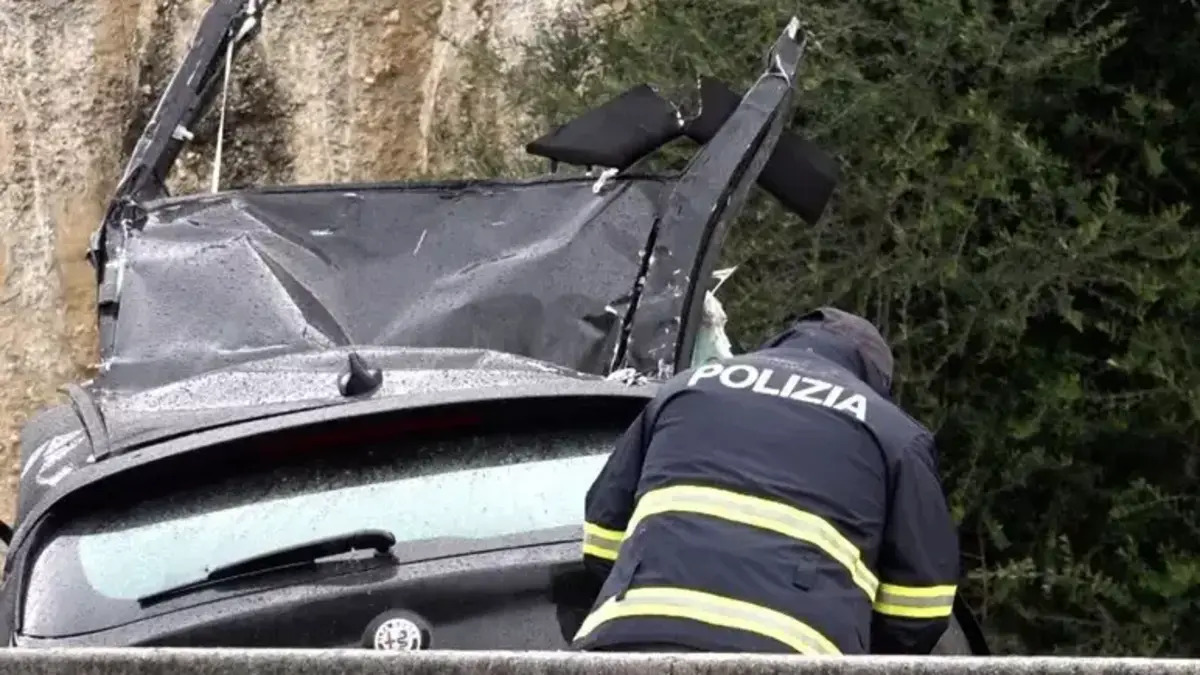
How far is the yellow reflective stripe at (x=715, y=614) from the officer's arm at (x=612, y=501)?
14 centimetres

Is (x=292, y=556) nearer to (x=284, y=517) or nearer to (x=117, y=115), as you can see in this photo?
(x=284, y=517)

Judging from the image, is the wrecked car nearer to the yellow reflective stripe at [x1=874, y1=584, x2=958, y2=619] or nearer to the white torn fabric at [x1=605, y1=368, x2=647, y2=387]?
the white torn fabric at [x1=605, y1=368, x2=647, y2=387]

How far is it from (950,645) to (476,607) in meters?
1.03

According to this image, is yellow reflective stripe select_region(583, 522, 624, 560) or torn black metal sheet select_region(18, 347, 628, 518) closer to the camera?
yellow reflective stripe select_region(583, 522, 624, 560)

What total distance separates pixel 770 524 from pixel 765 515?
0.7 inches

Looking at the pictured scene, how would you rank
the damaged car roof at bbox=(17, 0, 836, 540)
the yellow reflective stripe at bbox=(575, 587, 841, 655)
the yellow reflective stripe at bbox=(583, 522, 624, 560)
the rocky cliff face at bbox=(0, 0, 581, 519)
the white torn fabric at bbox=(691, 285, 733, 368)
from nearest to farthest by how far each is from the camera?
1. the yellow reflective stripe at bbox=(575, 587, 841, 655)
2. the yellow reflective stripe at bbox=(583, 522, 624, 560)
3. the damaged car roof at bbox=(17, 0, 836, 540)
4. the white torn fabric at bbox=(691, 285, 733, 368)
5. the rocky cliff face at bbox=(0, 0, 581, 519)

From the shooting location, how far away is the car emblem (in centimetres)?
276

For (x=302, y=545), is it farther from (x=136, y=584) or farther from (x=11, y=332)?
(x=11, y=332)

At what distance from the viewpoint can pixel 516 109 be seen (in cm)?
912

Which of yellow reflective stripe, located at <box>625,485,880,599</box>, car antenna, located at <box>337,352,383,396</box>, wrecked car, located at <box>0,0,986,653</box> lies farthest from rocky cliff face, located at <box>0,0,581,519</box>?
yellow reflective stripe, located at <box>625,485,880,599</box>

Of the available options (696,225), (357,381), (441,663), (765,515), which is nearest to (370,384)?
(357,381)

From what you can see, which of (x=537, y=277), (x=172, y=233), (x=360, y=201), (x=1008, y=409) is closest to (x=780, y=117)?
(x=537, y=277)

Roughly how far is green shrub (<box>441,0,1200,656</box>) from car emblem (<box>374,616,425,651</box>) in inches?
159

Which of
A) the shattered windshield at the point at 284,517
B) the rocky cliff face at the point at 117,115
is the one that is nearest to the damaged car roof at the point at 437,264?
the shattered windshield at the point at 284,517
